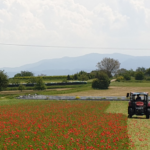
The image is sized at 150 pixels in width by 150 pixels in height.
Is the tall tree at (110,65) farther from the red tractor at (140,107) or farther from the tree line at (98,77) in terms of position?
the red tractor at (140,107)

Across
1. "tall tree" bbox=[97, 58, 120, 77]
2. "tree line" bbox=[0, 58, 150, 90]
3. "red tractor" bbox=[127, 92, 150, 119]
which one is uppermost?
"tall tree" bbox=[97, 58, 120, 77]

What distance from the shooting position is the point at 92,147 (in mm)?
12977

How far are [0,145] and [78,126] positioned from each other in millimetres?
6850

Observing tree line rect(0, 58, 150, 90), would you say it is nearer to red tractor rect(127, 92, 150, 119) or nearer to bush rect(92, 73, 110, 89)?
bush rect(92, 73, 110, 89)

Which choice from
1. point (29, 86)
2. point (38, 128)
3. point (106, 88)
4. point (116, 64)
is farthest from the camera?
point (116, 64)

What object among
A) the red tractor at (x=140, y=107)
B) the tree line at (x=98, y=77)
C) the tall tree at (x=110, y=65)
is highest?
the tall tree at (x=110, y=65)

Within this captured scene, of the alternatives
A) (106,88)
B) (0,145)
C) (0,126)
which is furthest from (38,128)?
(106,88)

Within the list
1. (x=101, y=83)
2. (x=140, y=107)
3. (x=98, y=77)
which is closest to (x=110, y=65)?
(x=101, y=83)

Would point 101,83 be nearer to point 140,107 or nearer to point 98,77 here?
point 98,77

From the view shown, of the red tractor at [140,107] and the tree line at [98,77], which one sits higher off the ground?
the tree line at [98,77]

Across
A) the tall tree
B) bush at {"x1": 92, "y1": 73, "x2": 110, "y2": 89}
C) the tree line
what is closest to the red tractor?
the tree line

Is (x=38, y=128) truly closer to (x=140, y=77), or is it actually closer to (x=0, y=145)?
(x=0, y=145)

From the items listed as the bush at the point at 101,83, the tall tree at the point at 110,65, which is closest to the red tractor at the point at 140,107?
the bush at the point at 101,83

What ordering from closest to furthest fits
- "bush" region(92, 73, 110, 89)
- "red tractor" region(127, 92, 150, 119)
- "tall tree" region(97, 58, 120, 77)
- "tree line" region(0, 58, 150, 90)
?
"red tractor" region(127, 92, 150, 119) < "tree line" region(0, 58, 150, 90) < "bush" region(92, 73, 110, 89) < "tall tree" region(97, 58, 120, 77)
